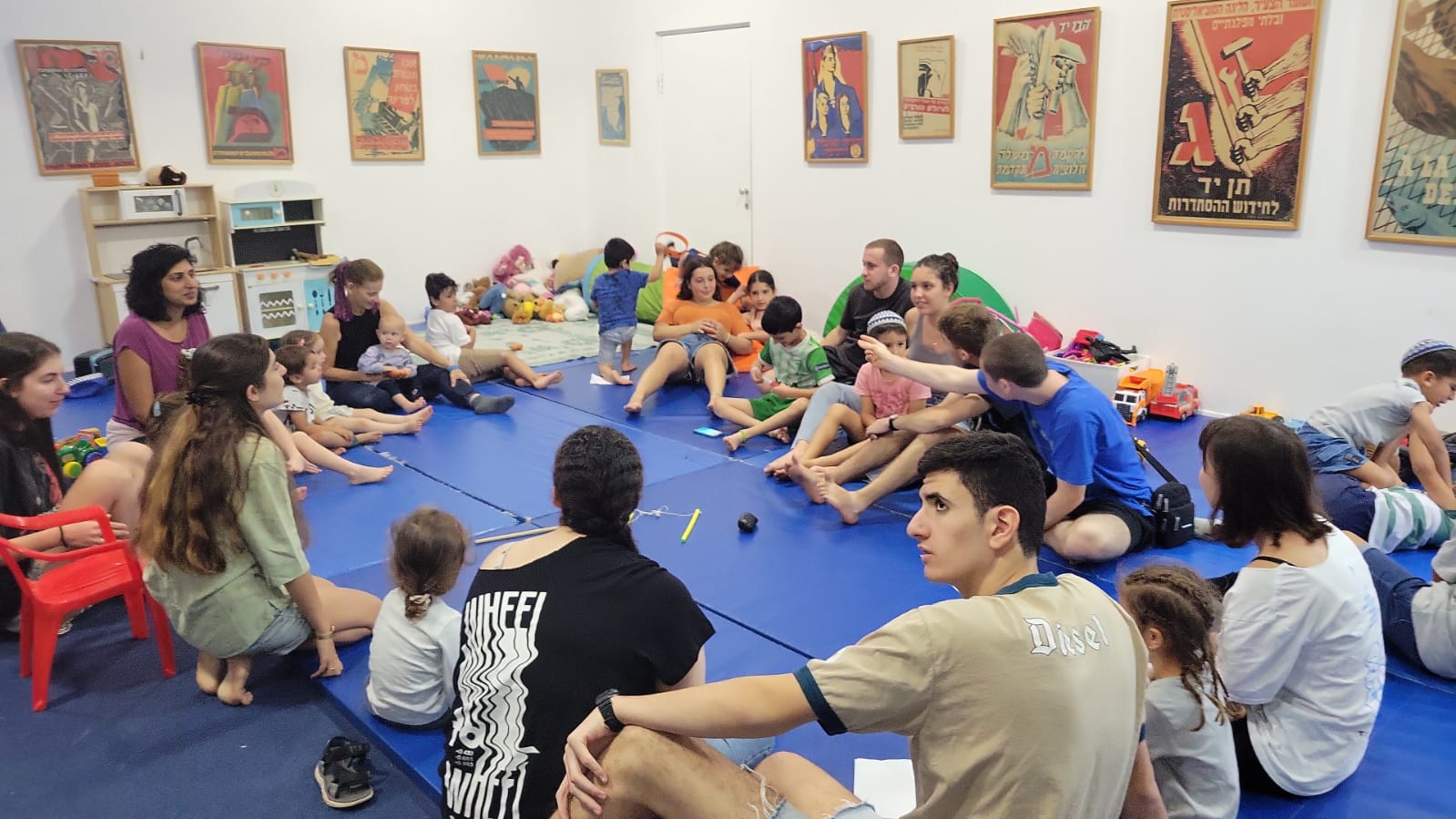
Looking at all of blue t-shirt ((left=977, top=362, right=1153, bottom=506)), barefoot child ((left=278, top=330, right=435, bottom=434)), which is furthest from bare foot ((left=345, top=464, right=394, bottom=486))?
blue t-shirt ((left=977, top=362, right=1153, bottom=506))

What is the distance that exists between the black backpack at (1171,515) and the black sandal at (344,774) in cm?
328

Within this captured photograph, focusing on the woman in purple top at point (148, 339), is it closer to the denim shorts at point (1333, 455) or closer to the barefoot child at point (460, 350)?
the barefoot child at point (460, 350)

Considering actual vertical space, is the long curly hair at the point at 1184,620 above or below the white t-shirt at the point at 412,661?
above

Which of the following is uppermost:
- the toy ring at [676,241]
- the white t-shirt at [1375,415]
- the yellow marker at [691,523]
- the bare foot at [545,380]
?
the toy ring at [676,241]

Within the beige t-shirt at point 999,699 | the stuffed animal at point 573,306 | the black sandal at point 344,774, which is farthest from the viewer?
the stuffed animal at point 573,306

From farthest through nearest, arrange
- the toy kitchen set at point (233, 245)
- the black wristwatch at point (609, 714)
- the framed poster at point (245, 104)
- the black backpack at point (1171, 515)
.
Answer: the framed poster at point (245, 104) < the toy kitchen set at point (233, 245) < the black backpack at point (1171, 515) < the black wristwatch at point (609, 714)

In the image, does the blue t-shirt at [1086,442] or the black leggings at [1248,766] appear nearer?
the black leggings at [1248,766]

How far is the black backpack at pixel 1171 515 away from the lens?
4.31 m

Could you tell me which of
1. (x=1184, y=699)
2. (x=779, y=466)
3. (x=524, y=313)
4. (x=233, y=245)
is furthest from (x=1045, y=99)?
(x=233, y=245)

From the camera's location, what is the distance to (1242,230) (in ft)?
20.5

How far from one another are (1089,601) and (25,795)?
122 inches

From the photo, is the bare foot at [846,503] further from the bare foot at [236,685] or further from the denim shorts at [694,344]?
the bare foot at [236,685]

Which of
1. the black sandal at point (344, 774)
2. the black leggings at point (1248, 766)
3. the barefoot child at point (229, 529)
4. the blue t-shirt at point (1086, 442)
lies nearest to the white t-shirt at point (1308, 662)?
the black leggings at point (1248, 766)

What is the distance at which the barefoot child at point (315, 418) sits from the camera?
555 cm
